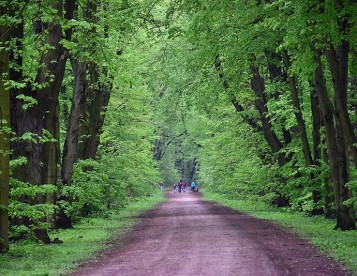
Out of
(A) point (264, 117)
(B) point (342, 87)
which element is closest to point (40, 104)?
(B) point (342, 87)

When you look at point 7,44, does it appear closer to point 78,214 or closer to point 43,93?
point 43,93

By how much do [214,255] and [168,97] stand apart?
2017 cm

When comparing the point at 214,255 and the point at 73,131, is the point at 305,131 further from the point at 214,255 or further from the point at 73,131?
the point at 214,255

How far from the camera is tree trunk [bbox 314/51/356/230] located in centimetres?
1869

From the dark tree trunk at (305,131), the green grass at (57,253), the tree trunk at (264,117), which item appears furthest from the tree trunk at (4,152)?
the tree trunk at (264,117)

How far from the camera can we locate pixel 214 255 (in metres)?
12.5

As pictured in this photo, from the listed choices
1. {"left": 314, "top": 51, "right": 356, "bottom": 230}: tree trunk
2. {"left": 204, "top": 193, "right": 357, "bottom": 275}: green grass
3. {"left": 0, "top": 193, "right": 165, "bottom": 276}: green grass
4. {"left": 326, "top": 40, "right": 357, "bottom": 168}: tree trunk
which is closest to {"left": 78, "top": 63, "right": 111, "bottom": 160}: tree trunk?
{"left": 0, "top": 193, "right": 165, "bottom": 276}: green grass

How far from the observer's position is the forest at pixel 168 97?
13.5 meters

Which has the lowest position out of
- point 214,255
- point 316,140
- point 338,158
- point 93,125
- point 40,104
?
point 214,255

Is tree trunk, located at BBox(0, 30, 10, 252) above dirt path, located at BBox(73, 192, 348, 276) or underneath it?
above

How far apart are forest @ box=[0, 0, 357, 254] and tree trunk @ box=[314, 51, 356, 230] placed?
0.04 m

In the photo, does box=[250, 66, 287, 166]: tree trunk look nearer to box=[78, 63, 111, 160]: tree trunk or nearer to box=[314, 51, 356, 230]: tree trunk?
box=[78, 63, 111, 160]: tree trunk

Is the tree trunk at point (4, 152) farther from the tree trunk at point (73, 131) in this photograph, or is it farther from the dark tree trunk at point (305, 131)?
the dark tree trunk at point (305, 131)

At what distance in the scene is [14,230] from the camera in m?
14.4
